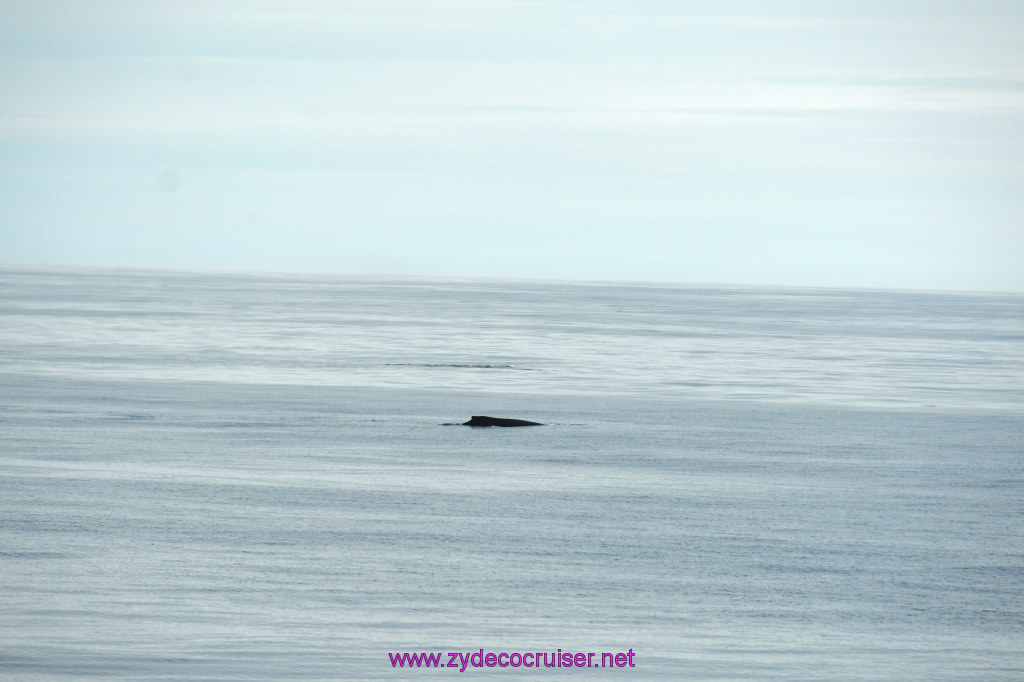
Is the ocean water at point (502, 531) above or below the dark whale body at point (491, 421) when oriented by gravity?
below

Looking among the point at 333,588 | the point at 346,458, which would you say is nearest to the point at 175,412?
the point at 346,458

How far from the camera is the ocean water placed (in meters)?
11.6

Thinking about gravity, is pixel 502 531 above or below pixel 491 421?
below

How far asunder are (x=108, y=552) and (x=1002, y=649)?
9.83m

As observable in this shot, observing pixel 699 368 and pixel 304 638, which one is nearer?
pixel 304 638

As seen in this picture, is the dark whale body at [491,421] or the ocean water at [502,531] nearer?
the ocean water at [502,531]

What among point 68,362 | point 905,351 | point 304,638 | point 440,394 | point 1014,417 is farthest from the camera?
point 905,351

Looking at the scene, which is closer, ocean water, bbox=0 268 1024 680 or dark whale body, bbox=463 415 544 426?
ocean water, bbox=0 268 1024 680

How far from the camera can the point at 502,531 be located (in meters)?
16.7

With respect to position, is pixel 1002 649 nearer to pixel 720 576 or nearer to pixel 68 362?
pixel 720 576

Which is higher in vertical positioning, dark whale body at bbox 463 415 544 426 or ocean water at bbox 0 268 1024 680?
dark whale body at bbox 463 415 544 426

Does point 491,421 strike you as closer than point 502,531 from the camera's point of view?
No

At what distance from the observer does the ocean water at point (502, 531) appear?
11.6 metres

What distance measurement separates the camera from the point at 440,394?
3831 centimetres
